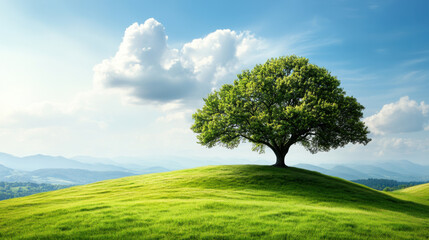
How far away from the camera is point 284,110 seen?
40406 millimetres

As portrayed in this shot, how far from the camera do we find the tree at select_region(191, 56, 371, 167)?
129 feet

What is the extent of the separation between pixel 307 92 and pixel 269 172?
15600 mm

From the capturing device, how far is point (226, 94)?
4744cm

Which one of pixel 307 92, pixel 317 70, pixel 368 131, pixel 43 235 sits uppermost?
pixel 317 70

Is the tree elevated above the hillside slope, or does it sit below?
above

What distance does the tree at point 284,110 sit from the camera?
129 feet

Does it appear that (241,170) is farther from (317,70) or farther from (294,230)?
(294,230)

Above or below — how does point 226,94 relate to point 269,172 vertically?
above

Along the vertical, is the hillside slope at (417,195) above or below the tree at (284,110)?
below

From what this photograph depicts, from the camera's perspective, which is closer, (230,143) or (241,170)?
(241,170)

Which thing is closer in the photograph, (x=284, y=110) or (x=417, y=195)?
(x=284, y=110)

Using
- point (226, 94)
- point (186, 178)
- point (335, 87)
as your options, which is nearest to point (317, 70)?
point (335, 87)

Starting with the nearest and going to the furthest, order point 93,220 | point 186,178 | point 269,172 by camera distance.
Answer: point 93,220 → point 186,178 → point 269,172

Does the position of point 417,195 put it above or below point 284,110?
below
